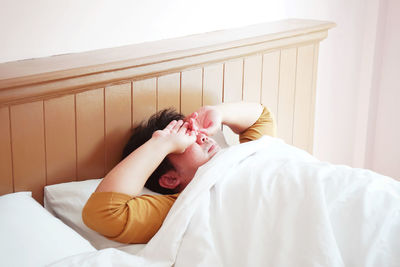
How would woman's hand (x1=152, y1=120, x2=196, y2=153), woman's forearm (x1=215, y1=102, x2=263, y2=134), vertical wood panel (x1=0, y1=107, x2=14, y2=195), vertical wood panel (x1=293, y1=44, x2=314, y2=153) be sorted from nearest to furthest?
vertical wood panel (x1=0, y1=107, x2=14, y2=195)
woman's hand (x1=152, y1=120, x2=196, y2=153)
woman's forearm (x1=215, y1=102, x2=263, y2=134)
vertical wood panel (x1=293, y1=44, x2=314, y2=153)

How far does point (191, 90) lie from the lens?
1755mm

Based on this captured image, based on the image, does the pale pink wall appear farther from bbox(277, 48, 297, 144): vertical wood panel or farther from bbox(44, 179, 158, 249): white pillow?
bbox(44, 179, 158, 249): white pillow

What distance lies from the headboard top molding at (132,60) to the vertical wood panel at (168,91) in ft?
0.09

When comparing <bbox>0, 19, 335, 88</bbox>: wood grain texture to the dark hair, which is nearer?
<bbox>0, 19, 335, 88</bbox>: wood grain texture

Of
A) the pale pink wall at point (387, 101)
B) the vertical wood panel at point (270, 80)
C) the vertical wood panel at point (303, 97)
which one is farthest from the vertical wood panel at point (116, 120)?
the pale pink wall at point (387, 101)

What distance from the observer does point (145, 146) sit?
4.71ft

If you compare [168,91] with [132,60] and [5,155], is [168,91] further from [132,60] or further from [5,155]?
Result: [5,155]

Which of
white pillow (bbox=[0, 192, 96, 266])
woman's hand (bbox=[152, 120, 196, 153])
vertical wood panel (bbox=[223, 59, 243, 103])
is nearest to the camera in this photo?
white pillow (bbox=[0, 192, 96, 266])

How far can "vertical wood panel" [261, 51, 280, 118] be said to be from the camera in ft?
6.53

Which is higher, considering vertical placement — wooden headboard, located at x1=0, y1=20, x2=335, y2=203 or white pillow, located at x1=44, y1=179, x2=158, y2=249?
wooden headboard, located at x1=0, y1=20, x2=335, y2=203

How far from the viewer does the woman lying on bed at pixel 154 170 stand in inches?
52.2

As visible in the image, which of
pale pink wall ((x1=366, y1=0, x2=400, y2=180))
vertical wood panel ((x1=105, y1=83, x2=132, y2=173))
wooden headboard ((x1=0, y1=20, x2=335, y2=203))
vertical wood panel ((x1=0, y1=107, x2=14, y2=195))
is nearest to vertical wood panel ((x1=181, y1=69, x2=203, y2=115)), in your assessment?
wooden headboard ((x1=0, y1=20, x2=335, y2=203))

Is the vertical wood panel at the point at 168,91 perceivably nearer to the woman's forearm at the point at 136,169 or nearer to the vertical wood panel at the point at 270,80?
the woman's forearm at the point at 136,169

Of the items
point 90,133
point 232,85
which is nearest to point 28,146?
point 90,133
